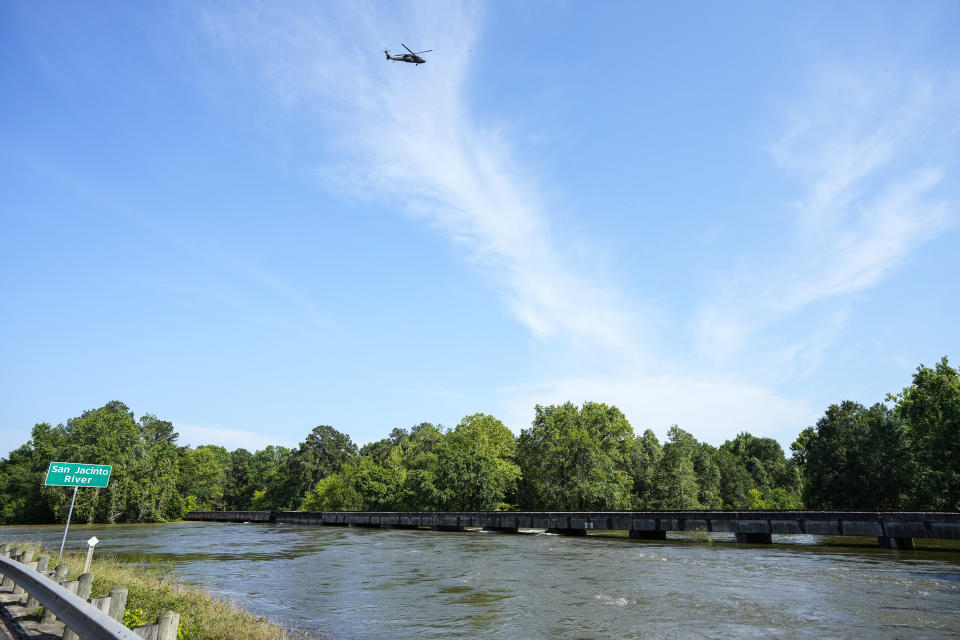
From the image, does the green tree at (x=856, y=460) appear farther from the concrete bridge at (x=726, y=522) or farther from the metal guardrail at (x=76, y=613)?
the metal guardrail at (x=76, y=613)

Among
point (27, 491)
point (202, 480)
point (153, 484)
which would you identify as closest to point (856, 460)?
point (153, 484)

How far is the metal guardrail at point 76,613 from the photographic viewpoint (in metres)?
5.27

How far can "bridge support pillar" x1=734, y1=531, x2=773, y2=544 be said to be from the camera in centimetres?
4444

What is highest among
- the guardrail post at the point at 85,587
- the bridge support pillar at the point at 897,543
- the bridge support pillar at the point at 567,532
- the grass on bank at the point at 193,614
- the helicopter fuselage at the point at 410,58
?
the helicopter fuselage at the point at 410,58

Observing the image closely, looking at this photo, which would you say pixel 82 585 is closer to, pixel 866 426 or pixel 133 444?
pixel 866 426

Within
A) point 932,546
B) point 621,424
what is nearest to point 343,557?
point 932,546

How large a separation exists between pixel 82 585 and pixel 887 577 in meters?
29.1

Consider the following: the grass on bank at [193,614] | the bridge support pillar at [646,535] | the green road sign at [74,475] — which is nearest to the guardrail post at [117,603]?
the grass on bank at [193,614]

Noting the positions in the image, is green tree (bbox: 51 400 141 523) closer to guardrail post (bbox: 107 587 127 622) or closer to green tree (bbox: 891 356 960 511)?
guardrail post (bbox: 107 587 127 622)

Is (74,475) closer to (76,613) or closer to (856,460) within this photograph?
(76,613)

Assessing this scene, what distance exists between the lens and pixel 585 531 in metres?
56.2

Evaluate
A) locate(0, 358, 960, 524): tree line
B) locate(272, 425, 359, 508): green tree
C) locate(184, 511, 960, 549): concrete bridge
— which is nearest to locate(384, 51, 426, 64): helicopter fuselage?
locate(184, 511, 960, 549): concrete bridge

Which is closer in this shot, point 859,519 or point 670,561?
point 670,561

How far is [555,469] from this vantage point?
244 feet
